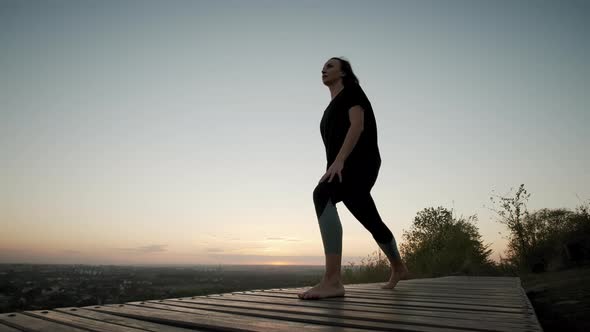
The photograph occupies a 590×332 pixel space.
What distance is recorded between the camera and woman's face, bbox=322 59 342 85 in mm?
3645

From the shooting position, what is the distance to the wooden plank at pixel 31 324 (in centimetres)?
141

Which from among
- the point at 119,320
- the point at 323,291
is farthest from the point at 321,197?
the point at 119,320

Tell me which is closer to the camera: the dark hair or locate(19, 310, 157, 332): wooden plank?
locate(19, 310, 157, 332): wooden plank

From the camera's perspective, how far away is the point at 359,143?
10.7 feet

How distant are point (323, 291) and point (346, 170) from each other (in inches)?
40.5

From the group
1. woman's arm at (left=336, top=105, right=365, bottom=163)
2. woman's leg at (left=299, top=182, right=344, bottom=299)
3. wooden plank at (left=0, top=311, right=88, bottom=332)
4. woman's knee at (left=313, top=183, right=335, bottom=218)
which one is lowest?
wooden plank at (left=0, top=311, right=88, bottom=332)

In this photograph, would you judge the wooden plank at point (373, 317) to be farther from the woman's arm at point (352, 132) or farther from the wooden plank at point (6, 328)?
the woman's arm at point (352, 132)

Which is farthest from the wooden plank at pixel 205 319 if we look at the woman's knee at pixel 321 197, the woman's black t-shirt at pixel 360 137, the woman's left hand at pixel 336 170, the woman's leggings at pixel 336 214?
the woman's black t-shirt at pixel 360 137

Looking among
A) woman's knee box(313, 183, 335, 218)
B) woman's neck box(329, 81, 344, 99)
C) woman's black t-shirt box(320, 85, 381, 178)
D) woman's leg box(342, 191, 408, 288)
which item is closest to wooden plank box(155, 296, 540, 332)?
woman's knee box(313, 183, 335, 218)

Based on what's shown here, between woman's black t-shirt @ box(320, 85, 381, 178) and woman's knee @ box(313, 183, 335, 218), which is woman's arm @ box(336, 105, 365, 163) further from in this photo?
woman's knee @ box(313, 183, 335, 218)

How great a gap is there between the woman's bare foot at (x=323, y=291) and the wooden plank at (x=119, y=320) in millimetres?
1314

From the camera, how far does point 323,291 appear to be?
2.74 m

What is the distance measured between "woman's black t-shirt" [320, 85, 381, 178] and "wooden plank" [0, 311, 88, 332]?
231 centimetres

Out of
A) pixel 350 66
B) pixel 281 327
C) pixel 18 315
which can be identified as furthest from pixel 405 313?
pixel 350 66
